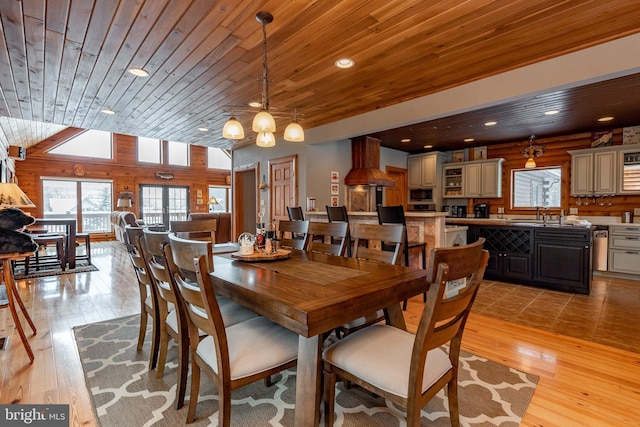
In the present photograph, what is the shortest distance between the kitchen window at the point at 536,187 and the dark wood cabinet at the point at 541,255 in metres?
2.49

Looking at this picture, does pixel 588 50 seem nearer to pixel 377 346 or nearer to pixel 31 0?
pixel 377 346

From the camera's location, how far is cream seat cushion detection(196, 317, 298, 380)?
1379 mm

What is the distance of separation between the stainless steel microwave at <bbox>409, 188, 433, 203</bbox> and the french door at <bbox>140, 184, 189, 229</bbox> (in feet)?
27.2

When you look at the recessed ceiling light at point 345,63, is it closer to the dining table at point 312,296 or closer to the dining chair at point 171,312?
the dining table at point 312,296

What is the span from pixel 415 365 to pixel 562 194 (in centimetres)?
649

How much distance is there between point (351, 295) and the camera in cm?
130

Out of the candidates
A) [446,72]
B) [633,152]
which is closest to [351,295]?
[446,72]

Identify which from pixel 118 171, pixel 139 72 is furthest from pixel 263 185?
pixel 118 171

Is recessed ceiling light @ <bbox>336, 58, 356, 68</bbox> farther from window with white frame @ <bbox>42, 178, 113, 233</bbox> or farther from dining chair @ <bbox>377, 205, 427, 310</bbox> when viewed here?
window with white frame @ <bbox>42, 178, 113, 233</bbox>

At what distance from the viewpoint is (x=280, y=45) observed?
2.53 m

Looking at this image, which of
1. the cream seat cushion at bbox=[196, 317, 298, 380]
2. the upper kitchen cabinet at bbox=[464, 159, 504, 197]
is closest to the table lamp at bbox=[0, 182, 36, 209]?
the cream seat cushion at bbox=[196, 317, 298, 380]

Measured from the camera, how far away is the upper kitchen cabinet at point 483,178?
645 cm

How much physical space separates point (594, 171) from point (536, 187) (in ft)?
3.55

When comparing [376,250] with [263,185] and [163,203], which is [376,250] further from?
[163,203]
